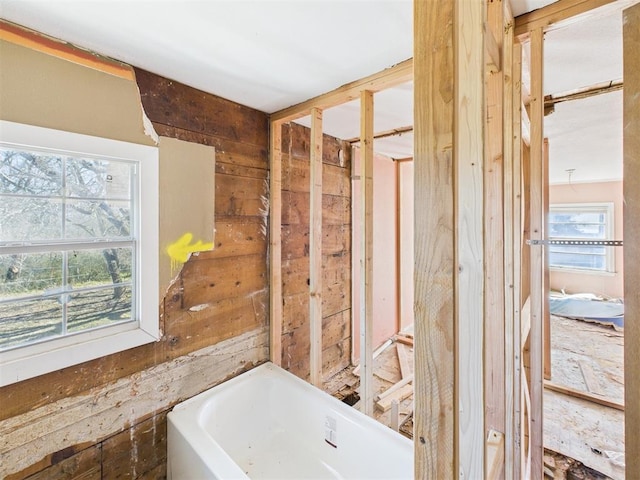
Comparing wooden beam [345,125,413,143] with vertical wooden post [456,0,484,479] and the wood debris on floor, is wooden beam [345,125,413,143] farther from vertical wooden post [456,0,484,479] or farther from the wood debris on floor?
the wood debris on floor

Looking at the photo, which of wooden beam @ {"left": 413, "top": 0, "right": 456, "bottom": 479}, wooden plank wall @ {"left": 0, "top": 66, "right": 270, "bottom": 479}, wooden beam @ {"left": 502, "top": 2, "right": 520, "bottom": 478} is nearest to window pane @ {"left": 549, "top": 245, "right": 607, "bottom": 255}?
wooden beam @ {"left": 502, "top": 2, "right": 520, "bottom": 478}

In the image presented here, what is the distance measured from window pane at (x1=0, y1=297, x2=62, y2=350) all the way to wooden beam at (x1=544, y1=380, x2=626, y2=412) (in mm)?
3434

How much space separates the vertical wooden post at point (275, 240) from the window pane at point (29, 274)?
46.2 inches

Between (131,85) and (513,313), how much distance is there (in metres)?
2.03

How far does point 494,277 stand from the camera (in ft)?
3.66

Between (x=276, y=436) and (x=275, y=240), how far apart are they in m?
1.29

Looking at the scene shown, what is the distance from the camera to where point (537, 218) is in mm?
1191

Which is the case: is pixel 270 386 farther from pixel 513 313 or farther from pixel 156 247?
pixel 513 313

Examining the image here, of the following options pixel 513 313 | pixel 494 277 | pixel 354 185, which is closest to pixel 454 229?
pixel 494 277

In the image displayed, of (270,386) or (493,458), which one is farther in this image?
(270,386)

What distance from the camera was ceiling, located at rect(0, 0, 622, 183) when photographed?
108 centimetres

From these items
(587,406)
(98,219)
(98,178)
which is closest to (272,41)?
(98,178)

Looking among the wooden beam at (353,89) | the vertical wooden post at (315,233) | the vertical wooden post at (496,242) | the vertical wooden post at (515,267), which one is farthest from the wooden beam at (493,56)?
the vertical wooden post at (315,233)

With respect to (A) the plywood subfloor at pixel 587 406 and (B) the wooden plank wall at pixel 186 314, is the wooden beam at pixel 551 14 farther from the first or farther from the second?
(A) the plywood subfloor at pixel 587 406
